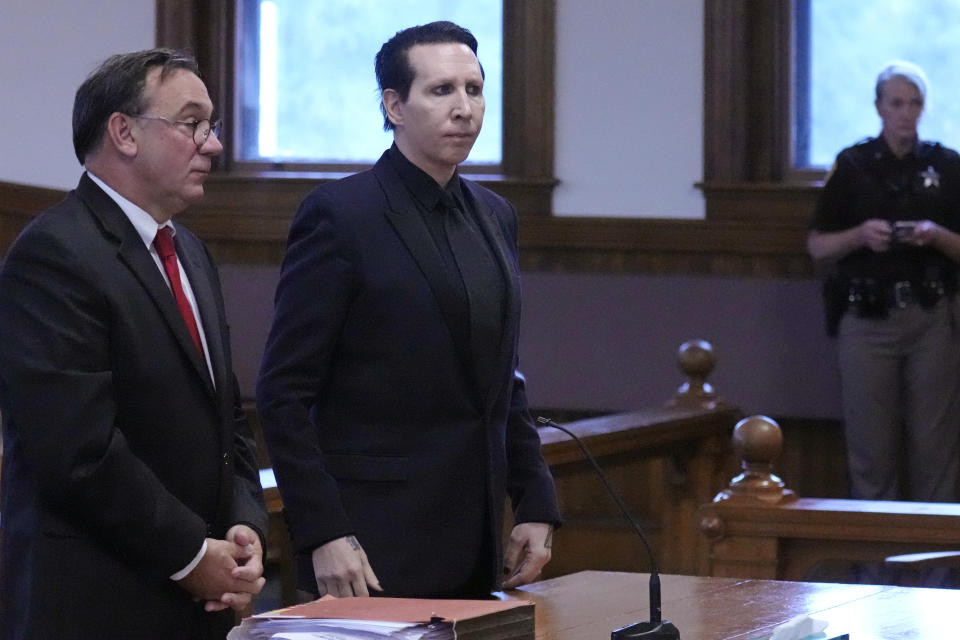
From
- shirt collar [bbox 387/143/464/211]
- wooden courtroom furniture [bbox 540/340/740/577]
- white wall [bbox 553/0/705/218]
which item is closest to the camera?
shirt collar [bbox 387/143/464/211]

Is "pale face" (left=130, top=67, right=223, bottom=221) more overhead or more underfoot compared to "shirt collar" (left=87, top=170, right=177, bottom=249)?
more overhead

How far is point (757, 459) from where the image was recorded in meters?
3.39

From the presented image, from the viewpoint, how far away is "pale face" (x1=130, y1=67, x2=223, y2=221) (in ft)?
7.09

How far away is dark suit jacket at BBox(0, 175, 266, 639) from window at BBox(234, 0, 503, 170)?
13.8ft

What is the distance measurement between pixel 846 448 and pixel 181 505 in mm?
3821

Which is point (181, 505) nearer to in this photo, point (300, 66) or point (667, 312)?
point (667, 312)

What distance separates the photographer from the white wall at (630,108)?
586 centimetres

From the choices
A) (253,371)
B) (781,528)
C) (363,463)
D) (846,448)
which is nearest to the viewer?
(363,463)

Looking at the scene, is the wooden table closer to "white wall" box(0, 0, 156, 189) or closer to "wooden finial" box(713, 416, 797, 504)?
"wooden finial" box(713, 416, 797, 504)

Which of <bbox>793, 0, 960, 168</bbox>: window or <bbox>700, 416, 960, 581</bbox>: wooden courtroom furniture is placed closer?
<bbox>700, 416, 960, 581</bbox>: wooden courtroom furniture

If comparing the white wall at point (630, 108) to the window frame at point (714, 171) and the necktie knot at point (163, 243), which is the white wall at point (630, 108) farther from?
the necktie knot at point (163, 243)

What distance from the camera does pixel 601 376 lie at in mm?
5926

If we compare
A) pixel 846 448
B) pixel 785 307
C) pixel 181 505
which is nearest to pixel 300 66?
pixel 785 307

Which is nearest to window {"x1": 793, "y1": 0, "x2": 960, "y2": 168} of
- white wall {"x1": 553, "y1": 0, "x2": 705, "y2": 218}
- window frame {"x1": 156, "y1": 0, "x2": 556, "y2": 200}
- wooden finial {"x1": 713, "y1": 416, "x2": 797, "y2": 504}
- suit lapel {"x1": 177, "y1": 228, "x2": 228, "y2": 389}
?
white wall {"x1": 553, "y1": 0, "x2": 705, "y2": 218}
